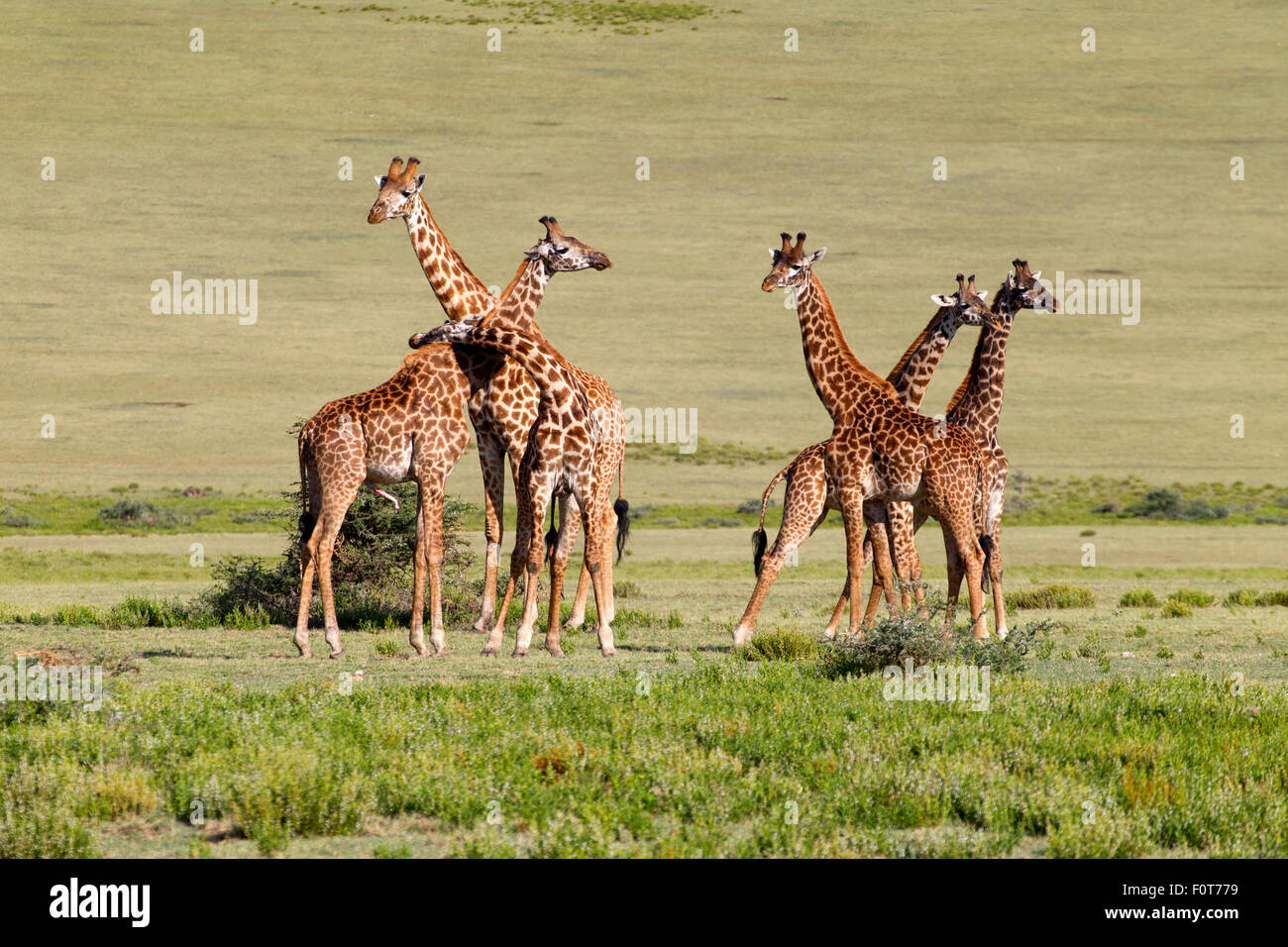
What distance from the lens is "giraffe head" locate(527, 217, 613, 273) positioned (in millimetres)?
16859

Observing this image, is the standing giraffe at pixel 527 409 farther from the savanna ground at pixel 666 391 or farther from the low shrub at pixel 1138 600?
the low shrub at pixel 1138 600

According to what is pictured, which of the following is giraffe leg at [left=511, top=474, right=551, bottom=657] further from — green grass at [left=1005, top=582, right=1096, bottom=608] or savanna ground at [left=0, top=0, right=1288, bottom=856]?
green grass at [left=1005, top=582, right=1096, bottom=608]

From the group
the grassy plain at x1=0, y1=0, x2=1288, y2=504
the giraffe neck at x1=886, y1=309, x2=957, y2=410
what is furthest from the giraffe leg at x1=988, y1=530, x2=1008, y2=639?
the grassy plain at x1=0, y1=0, x2=1288, y2=504

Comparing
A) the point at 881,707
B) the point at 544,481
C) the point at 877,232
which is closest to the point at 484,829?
the point at 881,707

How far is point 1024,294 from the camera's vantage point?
18156 millimetres

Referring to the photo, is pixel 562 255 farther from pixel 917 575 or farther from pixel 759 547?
pixel 917 575

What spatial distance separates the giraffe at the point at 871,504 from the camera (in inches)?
639

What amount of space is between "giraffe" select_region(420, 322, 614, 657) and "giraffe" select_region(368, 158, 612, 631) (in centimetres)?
61

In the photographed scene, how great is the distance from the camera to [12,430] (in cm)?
4928

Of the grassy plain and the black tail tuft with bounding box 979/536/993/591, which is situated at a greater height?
the grassy plain

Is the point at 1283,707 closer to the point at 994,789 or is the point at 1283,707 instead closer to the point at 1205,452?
the point at 994,789

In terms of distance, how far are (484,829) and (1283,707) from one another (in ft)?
21.8

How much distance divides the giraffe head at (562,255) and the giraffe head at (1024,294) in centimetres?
459

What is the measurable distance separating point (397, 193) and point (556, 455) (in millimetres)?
3437
